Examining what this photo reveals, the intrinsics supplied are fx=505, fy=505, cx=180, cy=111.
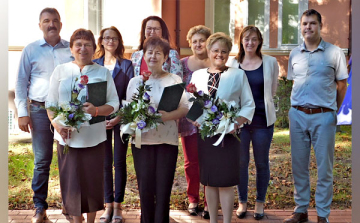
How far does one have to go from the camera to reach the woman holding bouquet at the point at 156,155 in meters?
4.56

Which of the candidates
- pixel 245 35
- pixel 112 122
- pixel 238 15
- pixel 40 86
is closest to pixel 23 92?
pixel 40 86

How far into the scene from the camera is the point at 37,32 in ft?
35.6

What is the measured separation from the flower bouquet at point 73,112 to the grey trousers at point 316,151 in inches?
91.6

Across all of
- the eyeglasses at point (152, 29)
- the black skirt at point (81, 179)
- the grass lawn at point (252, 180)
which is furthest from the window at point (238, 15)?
the black skirt at point (81, 179)

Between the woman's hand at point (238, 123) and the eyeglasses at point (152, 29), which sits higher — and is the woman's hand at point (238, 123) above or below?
below

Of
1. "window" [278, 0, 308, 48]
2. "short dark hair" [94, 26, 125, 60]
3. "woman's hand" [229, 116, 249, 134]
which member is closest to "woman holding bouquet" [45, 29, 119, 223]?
"short dark hair" [94, 26, 125, 60]

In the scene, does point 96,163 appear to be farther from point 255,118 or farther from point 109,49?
point 255,118

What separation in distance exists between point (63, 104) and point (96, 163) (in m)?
0.66

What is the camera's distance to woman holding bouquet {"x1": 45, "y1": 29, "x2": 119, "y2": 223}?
451 centimetres

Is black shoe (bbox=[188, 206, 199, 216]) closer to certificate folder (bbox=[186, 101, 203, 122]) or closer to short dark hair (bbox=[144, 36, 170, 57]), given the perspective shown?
certificate folder (bbox=[186, 101, 203, 122])

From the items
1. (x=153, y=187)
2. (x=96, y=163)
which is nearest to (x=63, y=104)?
(x=96, y=163)

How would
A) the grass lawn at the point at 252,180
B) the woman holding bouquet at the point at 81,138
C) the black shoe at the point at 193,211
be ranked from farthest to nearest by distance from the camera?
the grass lawn at the point at 252,180 < the black shoe at the point at 193,211 < the woman holding bouquet at the point at 81,138

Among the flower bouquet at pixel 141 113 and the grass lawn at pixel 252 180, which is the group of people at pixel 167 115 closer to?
the flower bouquet at pixel 141 113

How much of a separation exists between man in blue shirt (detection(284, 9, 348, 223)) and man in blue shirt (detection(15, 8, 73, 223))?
253cm
